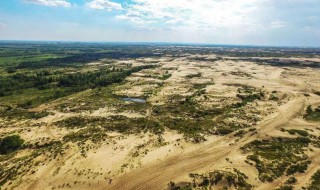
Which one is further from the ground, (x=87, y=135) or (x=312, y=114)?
(x=312, y=114)

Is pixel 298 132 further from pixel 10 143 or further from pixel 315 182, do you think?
pixel 10 143

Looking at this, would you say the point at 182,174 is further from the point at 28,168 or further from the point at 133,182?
the point at 28,168

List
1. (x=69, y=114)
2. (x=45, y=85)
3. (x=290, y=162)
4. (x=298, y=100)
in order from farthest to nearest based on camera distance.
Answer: (x=45, y=85)
(x=298, y=100)
(x=69, y=114)
(x=290, y=162)

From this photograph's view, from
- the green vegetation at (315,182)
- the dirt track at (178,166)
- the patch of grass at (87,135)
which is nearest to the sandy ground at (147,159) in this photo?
the dirt track at (178,166)

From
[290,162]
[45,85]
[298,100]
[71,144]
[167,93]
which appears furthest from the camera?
[45,85]

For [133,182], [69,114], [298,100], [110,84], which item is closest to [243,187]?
[133,182]

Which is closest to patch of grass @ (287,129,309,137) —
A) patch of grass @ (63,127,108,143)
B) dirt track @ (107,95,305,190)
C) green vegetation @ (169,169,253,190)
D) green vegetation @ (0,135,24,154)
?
dirt track @ (107,95,305,190)

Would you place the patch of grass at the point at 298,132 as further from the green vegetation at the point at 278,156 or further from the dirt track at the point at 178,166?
the dirt track at the point at 178,166

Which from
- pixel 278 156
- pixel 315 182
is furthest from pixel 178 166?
pixel 315 182
